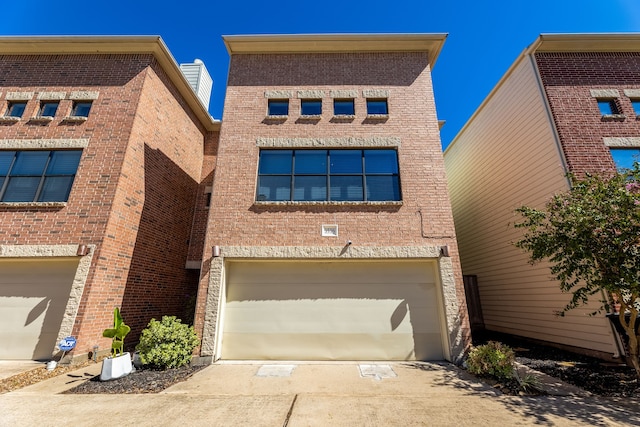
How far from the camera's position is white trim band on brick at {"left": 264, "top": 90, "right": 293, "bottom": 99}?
10086mm

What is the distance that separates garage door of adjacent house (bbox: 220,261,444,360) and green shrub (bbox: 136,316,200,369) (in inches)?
43.9

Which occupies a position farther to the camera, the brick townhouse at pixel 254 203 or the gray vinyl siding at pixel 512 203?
the gray vinyl siding at pixel 512 203

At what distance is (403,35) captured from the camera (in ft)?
33.8

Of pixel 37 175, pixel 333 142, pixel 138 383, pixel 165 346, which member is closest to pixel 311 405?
pixel 138 383

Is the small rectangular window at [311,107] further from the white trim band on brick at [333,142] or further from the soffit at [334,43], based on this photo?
the soffit at [334,43]

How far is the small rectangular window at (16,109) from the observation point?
991cm

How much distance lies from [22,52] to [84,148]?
17.7 ft

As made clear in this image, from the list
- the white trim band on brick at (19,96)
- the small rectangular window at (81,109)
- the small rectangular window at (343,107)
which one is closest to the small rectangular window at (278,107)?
the small rectangular window at (343,107)

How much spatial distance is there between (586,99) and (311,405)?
1269cm

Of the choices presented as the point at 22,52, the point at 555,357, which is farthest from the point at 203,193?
the point at 555,357

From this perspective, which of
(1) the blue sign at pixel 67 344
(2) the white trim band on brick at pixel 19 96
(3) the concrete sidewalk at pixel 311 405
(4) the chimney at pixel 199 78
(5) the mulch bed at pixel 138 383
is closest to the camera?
(3) the concrete sidewalk at pixel 311 405

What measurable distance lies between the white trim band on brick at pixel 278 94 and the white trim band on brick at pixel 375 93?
Answer: 2.80 m

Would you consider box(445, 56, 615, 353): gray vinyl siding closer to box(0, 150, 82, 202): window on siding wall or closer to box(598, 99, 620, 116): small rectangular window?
box(598, 99, 620, 116): small rectangular window

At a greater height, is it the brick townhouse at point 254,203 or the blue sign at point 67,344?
the brick townhouse at point 254,203
